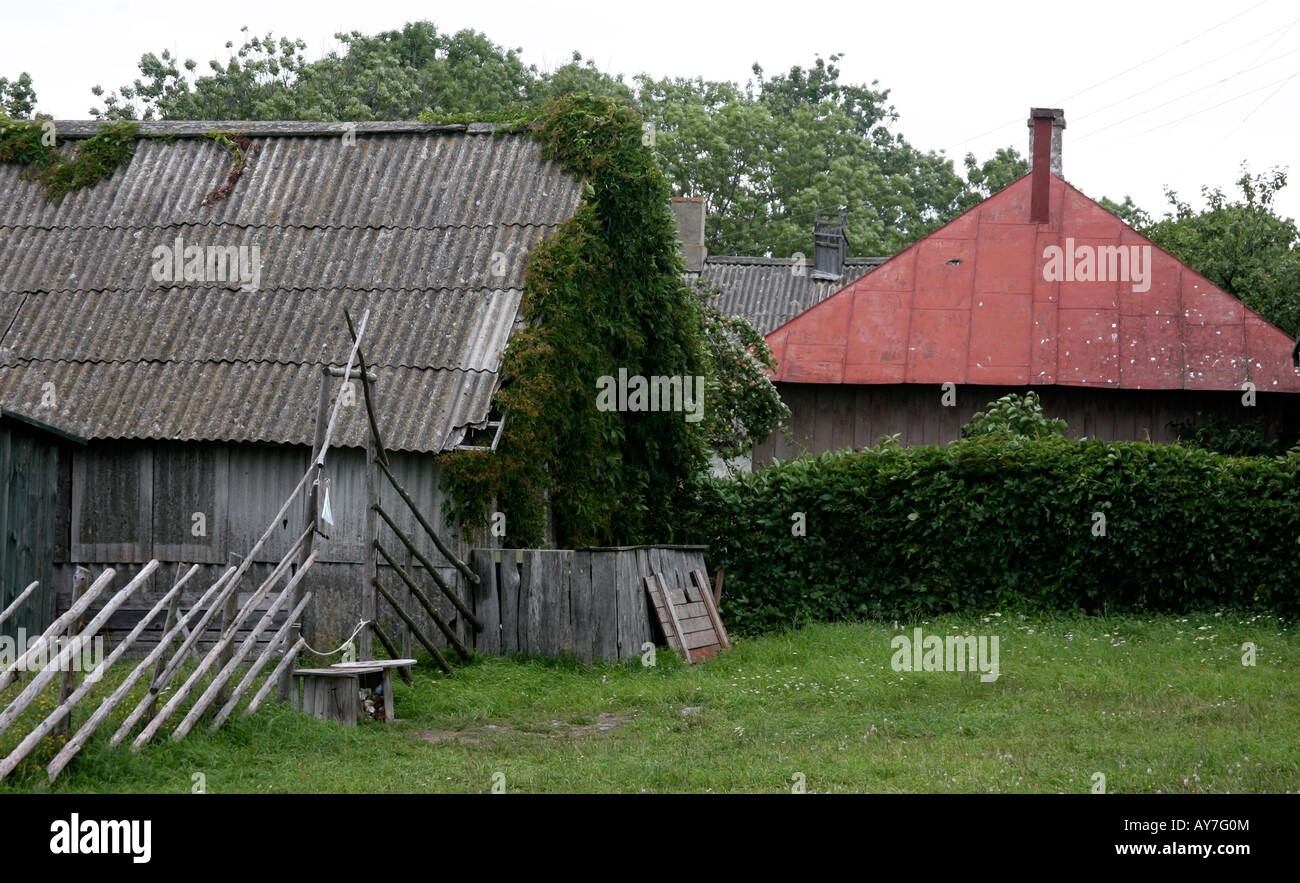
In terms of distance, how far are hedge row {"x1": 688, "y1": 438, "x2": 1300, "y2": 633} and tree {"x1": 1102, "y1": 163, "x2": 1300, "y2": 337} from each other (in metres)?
11.9

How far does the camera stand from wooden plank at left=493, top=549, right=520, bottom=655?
1464cm

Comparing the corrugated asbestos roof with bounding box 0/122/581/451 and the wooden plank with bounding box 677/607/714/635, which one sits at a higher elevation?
the corrugated asbestos roof with bounding box 0/122/581/451

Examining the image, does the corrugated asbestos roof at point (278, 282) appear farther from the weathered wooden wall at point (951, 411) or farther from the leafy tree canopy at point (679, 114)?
the leafy tree canopy at point (679, 114)

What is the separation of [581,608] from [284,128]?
866 cm

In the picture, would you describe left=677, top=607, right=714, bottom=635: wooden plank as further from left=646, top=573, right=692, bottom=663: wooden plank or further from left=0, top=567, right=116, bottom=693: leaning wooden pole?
left=0, top=567, right=116, bottom=693: leaning wooden pole

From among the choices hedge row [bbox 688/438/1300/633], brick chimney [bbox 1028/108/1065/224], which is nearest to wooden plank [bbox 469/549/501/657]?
hedge row [bbox 688/438/1300/633]

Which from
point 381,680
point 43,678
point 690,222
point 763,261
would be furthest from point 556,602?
point 763,261

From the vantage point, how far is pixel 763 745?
10.5 m

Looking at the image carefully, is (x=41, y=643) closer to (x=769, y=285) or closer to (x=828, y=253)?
(x=769, y=285)

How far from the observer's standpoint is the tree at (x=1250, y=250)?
90.7ft

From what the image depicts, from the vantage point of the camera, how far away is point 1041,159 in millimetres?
25156

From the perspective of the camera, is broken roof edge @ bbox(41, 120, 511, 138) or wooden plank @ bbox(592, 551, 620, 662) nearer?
wooden plank @ bbox(592, 551, 620, 662)

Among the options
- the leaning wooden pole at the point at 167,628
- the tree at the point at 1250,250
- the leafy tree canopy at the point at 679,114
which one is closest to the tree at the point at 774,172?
the leafy tree canopy at the point at 679,114

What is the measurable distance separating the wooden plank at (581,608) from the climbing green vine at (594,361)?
0.93 m
